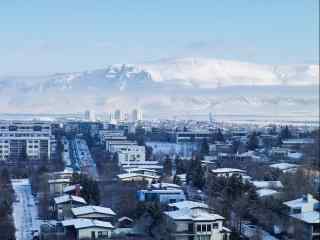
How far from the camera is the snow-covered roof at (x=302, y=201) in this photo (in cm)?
442

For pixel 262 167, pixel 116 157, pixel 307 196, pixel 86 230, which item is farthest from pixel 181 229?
pixel 116 157

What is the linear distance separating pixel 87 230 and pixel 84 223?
0.07 metres

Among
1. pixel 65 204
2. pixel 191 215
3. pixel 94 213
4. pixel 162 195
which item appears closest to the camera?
pixel 191 215

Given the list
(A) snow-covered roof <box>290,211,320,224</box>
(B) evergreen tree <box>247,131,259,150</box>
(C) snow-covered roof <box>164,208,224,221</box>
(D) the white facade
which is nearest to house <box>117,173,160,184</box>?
(C) snow-covered roof <box>164,208,224,221</box>

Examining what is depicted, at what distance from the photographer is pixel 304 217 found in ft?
13.7

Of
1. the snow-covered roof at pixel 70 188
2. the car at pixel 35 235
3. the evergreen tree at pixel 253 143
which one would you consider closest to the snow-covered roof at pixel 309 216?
the car at pixel 35 235

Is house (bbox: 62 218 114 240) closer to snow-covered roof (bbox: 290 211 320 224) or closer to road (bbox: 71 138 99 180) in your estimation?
snow-covered roof (bbox: 290 211 320 224)

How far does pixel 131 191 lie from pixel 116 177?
4.10 feet

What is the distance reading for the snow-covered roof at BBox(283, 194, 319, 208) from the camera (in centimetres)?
442

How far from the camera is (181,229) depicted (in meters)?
4.34

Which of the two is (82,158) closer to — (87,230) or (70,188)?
(70,188)

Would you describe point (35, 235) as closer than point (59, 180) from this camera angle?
Yes

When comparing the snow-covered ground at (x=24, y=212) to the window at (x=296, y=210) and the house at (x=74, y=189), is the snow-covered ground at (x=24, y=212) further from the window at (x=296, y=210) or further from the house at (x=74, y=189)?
the window at (x=296, y=210)

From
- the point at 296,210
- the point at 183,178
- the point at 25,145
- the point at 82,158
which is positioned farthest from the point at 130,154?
the point at 296,210
